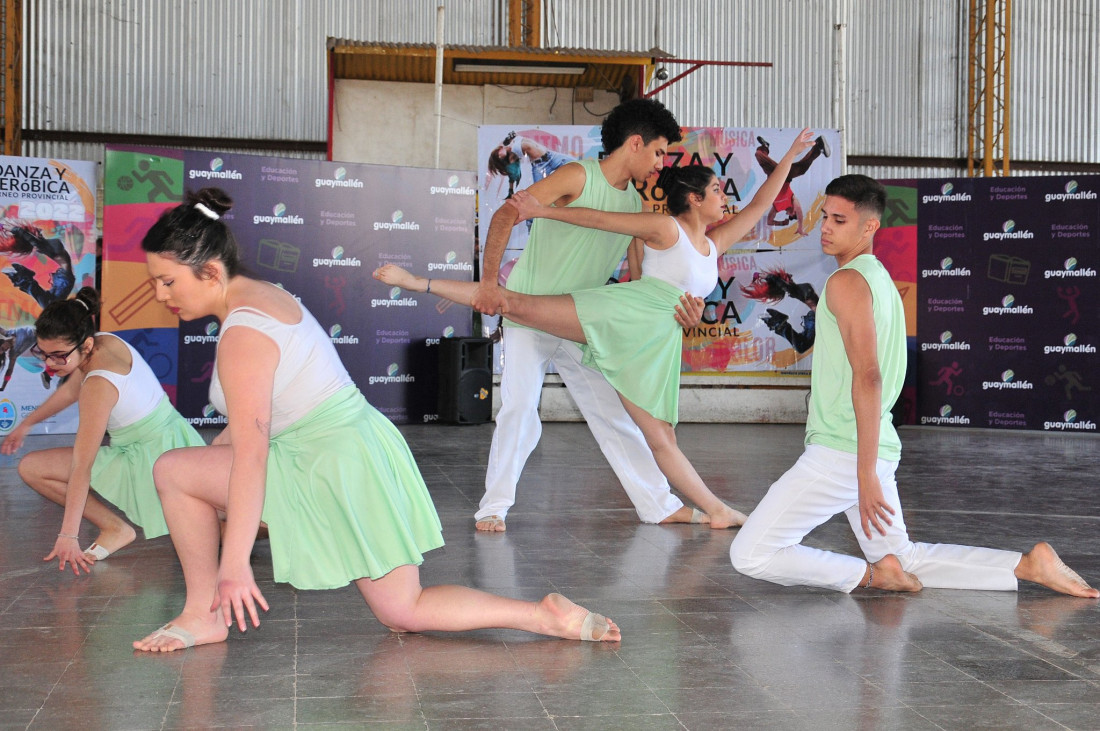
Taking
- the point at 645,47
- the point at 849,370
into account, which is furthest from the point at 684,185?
the point at 645,47

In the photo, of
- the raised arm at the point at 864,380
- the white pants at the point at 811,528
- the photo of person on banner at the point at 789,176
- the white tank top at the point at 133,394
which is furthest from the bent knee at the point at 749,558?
the photo of person on banner at the point at 789,176

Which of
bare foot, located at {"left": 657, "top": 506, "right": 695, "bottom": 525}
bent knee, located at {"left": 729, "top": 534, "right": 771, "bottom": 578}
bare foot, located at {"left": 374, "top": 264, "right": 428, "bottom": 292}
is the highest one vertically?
bare foot, located at {"left": 374, "top": 264, "right": 428, "bottom": 292}

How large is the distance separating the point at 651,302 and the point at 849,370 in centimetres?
138

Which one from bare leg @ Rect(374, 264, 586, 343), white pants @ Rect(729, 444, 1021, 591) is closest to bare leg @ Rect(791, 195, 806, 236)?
bare leg @ Rect(374, 264, 586, 343)

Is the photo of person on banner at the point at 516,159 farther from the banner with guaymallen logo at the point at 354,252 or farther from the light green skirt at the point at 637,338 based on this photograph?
the light green skirt at the point at 637,338

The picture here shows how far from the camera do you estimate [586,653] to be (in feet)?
9.27

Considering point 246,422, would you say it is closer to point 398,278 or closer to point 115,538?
point 115,538

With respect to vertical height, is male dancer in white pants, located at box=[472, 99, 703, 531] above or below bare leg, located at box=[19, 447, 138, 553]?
above

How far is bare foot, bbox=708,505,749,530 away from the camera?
4.72 metres

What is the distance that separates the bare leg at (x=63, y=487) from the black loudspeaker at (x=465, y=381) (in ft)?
17.6

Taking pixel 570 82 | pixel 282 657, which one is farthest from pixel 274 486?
pixel 570 82

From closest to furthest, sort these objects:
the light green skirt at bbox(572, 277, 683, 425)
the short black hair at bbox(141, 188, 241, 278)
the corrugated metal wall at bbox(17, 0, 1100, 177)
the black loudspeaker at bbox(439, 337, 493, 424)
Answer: the short black hair at bbox(141, 188, 241, 278)
the light green skirt at bbox(572, 277, 683, 425)
the black loudspeaker at bbox(439, 337, 493, 424)
the corrugated metal wall at bbox(17, 0, 1100, 177)

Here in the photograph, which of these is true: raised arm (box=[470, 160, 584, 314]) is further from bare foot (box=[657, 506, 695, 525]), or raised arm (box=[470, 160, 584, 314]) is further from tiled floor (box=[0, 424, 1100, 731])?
bare foot (box=[657, 506, 695, 525])

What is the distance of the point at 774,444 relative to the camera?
8617 millimetres
